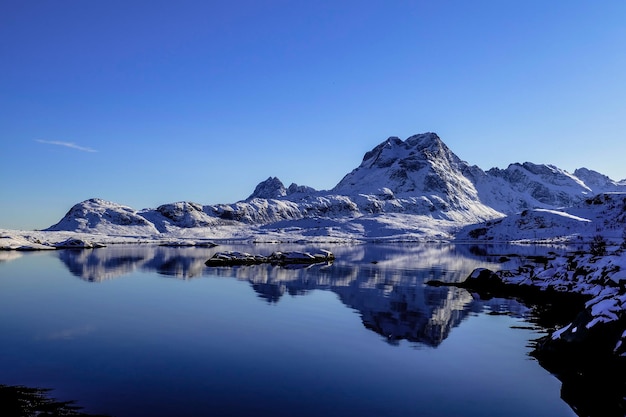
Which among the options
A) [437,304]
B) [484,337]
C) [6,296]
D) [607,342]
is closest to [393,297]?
[437,304]

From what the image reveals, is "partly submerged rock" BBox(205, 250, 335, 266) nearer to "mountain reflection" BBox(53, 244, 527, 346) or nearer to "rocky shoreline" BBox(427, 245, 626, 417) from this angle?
"mountain reflection" BBox(53, 244, 527, 346)

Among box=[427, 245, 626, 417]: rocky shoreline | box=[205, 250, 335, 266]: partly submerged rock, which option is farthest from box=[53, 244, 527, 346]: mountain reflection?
box=[427, 245, 626, 417]: rocky shoreline

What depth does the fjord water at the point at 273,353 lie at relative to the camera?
17.1m

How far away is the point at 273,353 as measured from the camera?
76.7 ft

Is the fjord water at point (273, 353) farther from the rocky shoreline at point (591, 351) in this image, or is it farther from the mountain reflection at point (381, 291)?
the rocky shoreline at point (591, 351)

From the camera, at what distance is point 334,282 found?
2185 inches

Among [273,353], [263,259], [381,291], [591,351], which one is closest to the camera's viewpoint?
[591,351]

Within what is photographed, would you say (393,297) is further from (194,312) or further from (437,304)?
(194,312)

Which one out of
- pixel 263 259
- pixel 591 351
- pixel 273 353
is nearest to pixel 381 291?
pixel 273 353

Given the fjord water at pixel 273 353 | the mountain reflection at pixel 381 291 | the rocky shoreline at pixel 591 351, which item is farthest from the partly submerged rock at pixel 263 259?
the rocky shoreline at pixel 591 351

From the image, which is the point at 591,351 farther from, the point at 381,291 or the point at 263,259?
the point at 263,259

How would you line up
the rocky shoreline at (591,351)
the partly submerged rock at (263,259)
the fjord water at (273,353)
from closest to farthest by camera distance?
the fjord water at (273,353) < the rocky shoreline at (591,351) < the partly submerged rock at (263,259)

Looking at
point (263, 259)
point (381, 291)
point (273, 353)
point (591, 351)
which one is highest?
point (263, 259)

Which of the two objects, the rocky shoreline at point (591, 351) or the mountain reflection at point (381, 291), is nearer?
the rocky shoreline at point (591, 351)
